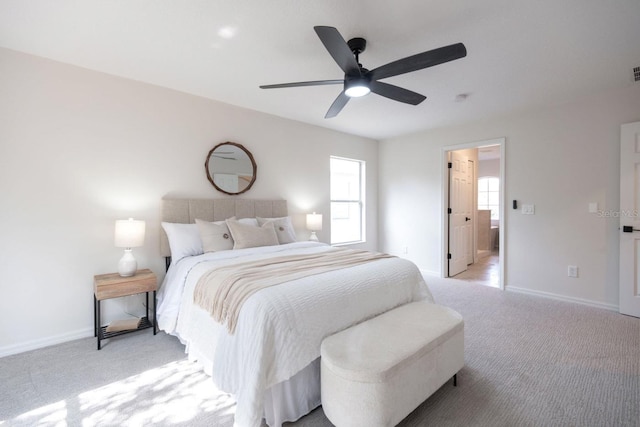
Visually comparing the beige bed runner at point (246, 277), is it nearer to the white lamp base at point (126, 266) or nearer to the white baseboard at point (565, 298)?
the white lamp base at point (126, 266)

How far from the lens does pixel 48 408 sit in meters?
1.80

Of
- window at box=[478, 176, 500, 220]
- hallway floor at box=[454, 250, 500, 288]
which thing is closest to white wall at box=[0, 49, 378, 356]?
hallway floor at box=[454, 250, 500, 288]

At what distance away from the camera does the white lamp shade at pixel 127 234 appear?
265 centimetres

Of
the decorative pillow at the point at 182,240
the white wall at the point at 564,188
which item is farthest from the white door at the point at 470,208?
the decorative pillow at the point at 182,240

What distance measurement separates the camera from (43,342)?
2.57 metres

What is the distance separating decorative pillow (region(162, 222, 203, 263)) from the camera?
9.64ft

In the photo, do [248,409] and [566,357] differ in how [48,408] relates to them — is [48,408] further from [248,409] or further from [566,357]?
[566,357]

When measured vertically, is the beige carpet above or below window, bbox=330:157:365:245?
below

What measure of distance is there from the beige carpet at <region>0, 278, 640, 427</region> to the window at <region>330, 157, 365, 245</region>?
2.93m

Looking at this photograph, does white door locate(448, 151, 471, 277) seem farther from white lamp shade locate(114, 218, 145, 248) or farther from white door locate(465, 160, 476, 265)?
white lamp shade locate(114, 218, 145, 248)

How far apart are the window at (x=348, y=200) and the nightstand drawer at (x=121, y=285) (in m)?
3.21

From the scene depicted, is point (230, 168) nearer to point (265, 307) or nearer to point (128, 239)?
point (128, 239)

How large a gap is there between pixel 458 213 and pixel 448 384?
3.72 m

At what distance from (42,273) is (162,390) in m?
1.65
